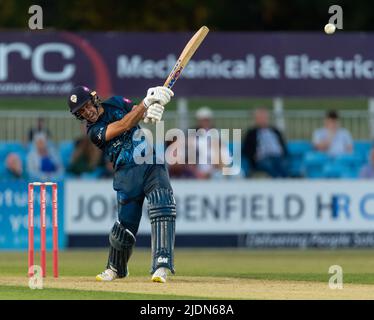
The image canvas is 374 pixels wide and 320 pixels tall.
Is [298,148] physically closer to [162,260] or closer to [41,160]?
[41,160]

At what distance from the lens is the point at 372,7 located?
1336 inches

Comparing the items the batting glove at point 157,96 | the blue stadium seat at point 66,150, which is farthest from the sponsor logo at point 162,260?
the blue stadium seat at point 66,150

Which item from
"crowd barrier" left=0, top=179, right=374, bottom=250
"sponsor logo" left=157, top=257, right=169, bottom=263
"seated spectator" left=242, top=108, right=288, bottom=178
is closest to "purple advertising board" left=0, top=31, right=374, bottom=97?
Result: "seated spectator" left=242, top=108, right=288, bottom=178

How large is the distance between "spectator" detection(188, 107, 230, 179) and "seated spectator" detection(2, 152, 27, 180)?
259cm

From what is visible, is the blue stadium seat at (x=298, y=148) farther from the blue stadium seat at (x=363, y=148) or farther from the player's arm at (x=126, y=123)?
the player's arm at (x=126, y=123)

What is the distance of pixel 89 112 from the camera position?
40.7ft

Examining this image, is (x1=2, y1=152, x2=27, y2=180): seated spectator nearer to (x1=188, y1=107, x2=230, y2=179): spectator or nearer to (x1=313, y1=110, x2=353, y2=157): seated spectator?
(x1=188, y1=107, x2=230, y2=179): spectator

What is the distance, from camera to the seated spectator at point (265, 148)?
65.3ft

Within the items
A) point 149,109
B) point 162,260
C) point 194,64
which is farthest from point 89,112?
point 194,64

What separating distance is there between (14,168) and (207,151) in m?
2.95

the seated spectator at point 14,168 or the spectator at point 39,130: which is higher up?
the spectator at point 39,130

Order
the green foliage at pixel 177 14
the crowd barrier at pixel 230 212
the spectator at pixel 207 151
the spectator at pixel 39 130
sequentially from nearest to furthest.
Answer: the spectator at pixel 207 151 < the crowd barrier at pixel 230 212 < the spectator at pixel 39 130 < the green foliage at pixel 177 14
